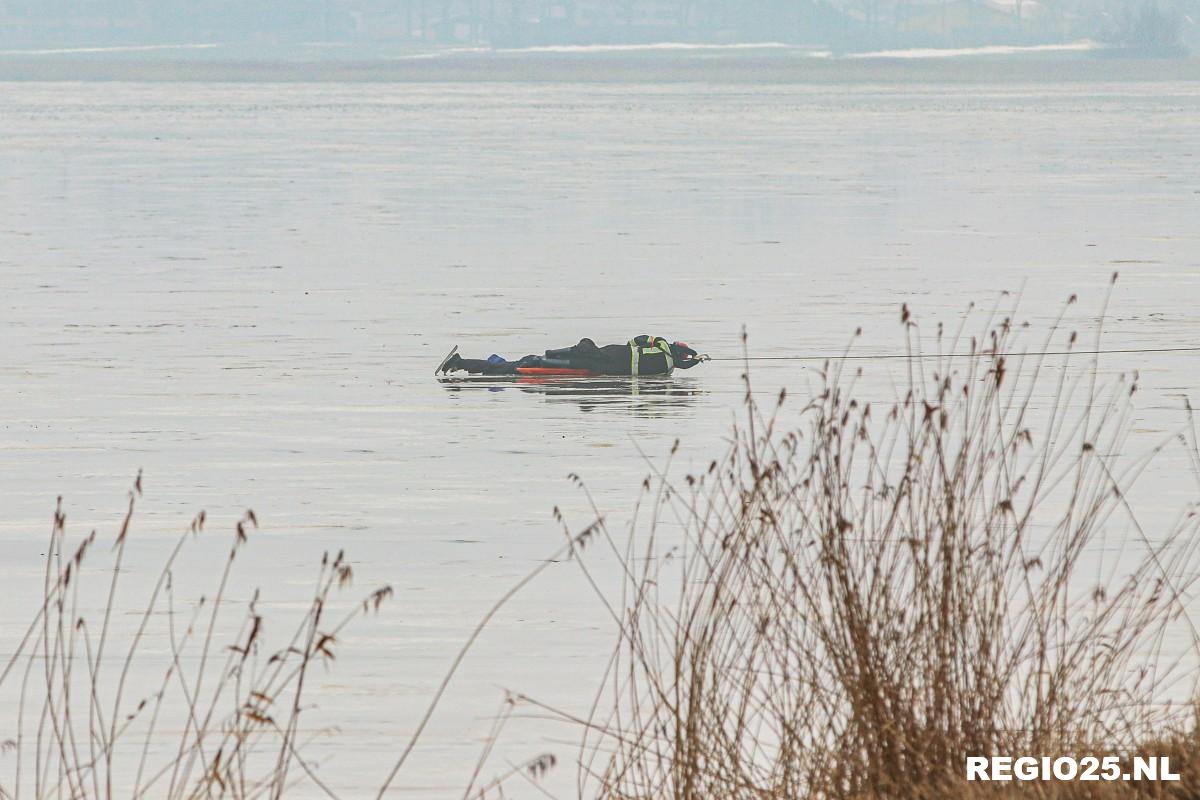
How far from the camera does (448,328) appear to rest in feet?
59.4

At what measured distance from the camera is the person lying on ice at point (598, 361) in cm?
1448

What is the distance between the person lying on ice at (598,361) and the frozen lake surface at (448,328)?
8.8 inches

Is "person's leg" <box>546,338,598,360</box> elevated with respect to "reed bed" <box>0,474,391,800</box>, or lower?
Result: lower

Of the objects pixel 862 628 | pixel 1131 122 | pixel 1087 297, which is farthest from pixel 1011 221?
pixel 1131 122

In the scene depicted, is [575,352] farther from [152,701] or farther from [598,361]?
[152,701]

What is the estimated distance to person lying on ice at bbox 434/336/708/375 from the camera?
14484mm

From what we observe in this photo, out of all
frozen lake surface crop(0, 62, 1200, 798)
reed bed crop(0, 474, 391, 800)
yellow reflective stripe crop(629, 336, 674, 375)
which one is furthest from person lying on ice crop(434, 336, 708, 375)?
reed bed crop(0, 474, 391, 800)

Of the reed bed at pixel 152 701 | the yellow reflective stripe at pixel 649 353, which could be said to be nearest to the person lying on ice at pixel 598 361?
the yellow reflective stripe at pixel 649 353

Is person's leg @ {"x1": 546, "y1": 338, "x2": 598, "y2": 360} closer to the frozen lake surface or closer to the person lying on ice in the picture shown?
the person lying on ice

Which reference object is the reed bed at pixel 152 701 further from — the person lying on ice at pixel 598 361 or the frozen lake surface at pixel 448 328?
the person lying on ice at pixel 598 361

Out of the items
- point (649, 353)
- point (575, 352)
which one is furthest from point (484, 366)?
point (649, 353)

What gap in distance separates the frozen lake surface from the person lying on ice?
0.22 meters

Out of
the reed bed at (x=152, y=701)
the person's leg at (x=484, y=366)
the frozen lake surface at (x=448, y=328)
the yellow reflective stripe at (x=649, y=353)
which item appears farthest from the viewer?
the person's leg at (x=484, y=366)

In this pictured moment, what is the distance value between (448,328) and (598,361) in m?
3.81
